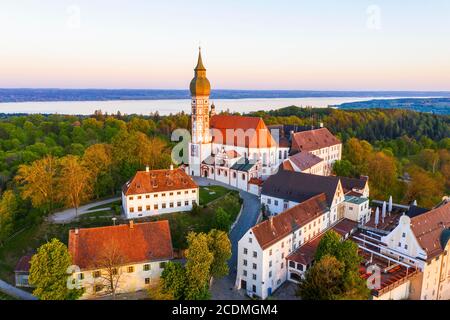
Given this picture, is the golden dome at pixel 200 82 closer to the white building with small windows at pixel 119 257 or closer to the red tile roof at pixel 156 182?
the red tile roof at pixel 156 182

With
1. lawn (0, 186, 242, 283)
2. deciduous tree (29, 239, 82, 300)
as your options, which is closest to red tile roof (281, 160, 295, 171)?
lawn (0, 186, 242, 283)

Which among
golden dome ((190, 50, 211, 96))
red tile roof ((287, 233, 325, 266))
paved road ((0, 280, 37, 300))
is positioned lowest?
paved road ((0, 280, 37, 300))

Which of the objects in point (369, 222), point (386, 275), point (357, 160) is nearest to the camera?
point (386, 275)

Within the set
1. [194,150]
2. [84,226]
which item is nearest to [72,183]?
[84,226]

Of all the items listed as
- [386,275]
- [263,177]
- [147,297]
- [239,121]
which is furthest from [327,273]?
[239,121]

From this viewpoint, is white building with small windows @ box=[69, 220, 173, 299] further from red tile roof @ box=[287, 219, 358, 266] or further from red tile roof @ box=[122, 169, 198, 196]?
red tile roof @ box=[287, 219, 358, 266]

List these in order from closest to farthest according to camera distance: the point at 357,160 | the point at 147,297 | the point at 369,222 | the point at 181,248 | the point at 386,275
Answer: the point at 147,297, the point at 386,275, the point at 181,248, the point at 369,222, the point at 357,160
